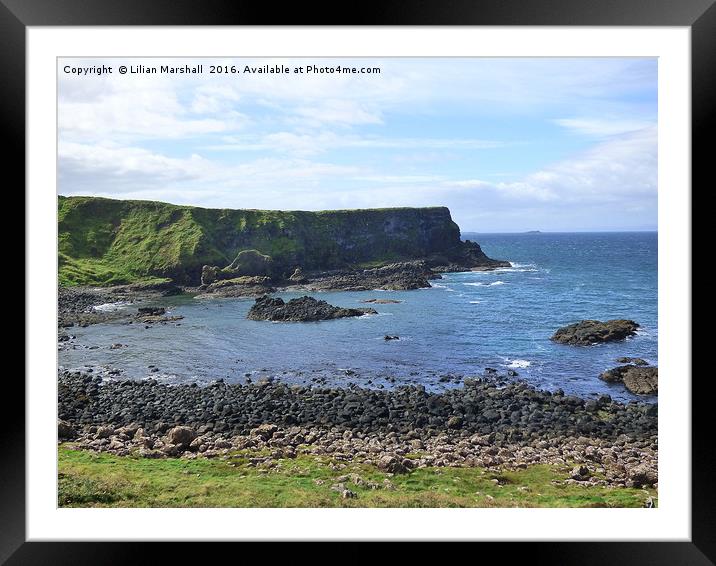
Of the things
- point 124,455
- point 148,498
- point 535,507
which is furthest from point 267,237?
point 535,507

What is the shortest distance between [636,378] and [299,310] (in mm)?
10299

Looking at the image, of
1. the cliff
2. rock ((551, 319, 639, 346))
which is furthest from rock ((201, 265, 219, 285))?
rock ((551, 319, 639, 346))

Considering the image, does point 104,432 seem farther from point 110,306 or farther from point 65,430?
point 110,306

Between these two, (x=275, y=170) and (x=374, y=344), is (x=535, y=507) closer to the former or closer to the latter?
(x=374, y=344)

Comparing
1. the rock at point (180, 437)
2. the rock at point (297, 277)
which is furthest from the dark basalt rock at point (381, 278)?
the rock at point (180, 437)

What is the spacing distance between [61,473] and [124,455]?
110 centimetres

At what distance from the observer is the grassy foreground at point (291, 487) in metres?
6.53

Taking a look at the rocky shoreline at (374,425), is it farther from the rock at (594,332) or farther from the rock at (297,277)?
the rock at (297,277)

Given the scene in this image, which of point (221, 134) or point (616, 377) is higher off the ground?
point (221, 134)

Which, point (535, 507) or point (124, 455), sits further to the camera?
point (124, 455)

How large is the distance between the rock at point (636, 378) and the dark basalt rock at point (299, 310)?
8.07m

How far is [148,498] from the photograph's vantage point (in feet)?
21.5

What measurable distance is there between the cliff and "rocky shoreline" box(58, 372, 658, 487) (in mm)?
5589

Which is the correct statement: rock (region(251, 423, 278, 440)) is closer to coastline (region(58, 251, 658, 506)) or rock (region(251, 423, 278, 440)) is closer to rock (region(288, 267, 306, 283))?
coastline (region(58, 251, 658, 506))
